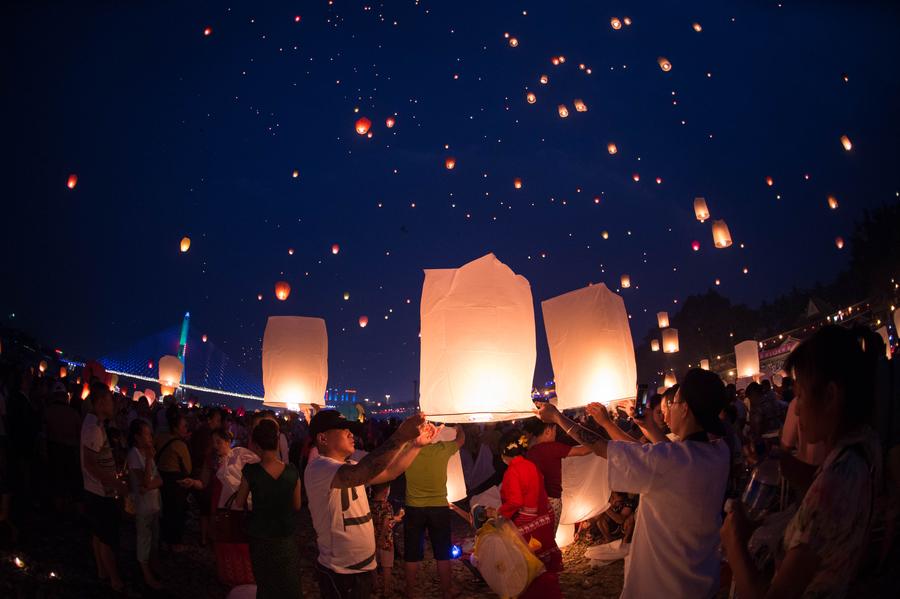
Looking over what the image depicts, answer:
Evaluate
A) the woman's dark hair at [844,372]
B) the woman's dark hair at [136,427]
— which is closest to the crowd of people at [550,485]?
the woman's dark hair at [844,372]

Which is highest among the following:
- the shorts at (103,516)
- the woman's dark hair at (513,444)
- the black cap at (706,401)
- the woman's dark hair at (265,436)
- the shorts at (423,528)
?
the black cap at (706,401)

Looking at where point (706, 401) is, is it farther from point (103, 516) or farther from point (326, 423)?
point (103, 516)

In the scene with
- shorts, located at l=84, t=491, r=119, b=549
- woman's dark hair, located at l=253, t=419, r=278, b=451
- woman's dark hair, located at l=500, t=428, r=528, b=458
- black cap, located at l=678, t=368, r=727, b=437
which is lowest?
shorts, located at l=84, t=491, r=119, b=549

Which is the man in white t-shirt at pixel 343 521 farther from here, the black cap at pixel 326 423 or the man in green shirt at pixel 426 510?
the man in green shirt at pixel 426 510

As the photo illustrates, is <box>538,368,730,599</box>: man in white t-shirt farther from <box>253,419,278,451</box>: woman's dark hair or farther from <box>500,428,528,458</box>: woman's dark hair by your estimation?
<box>500,428,528,458</box>: woman's dark hair

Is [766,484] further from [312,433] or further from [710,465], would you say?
[312,433]

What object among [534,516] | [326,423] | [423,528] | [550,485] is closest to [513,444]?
[534,516]

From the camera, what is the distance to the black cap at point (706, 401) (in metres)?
2.36

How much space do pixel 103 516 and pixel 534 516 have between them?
4.03 metres

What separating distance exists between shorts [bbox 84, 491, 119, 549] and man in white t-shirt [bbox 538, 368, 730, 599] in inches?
198

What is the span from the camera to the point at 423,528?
5.55 meters

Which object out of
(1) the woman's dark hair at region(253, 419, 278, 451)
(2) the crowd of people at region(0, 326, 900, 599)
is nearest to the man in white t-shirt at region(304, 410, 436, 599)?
(2) the crowd of people at region(0, 326, 900, 599)

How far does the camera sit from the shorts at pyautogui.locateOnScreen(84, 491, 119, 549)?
548 cm

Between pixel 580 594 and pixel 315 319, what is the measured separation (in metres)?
4.00
